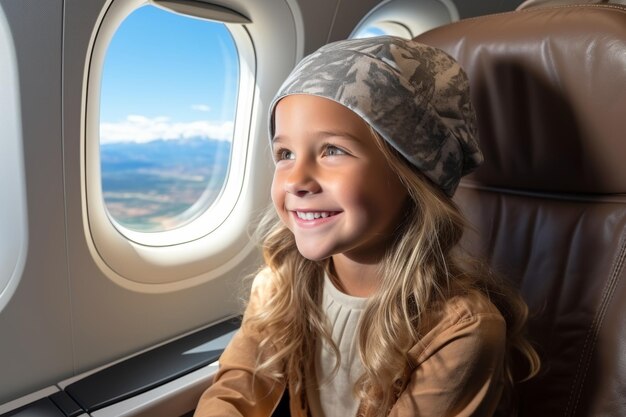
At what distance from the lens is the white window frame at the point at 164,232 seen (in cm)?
129

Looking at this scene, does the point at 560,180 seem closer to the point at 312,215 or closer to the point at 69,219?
the point at 312,215

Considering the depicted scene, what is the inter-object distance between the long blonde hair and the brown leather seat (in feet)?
0.27

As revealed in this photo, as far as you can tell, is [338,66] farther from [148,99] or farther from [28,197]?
[148,99]

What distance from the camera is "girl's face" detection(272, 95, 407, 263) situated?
36.7 inches

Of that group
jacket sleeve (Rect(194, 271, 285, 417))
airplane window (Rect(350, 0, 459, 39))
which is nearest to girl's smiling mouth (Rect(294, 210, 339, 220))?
jacket sleeve (Rect(194, 271, 285, 417))

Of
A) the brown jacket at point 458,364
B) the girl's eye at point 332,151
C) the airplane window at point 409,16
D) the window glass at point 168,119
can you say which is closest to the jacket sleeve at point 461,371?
the brown jacket at point 458,364

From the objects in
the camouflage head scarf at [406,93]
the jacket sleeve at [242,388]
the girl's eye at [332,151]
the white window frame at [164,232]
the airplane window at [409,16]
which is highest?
the airplane window at [409,16]

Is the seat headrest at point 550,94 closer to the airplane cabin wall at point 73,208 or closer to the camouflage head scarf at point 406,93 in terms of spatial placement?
the camouflage head scarf at point 406,93

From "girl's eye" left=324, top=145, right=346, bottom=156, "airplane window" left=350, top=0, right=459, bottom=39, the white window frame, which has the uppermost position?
"airplane window" left=350, top=0, right=459, bottom=39

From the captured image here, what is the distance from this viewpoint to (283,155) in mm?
1069

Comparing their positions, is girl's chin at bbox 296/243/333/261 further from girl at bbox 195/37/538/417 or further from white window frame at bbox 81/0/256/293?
white window frame at bbox 81/0/256/293

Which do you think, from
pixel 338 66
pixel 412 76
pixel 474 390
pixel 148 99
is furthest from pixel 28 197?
pixel 474 390

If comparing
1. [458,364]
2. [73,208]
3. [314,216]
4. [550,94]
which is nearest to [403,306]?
[458,364]

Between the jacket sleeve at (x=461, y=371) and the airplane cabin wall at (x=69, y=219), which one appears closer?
the jacket sleeve at (x=461, y=371)
